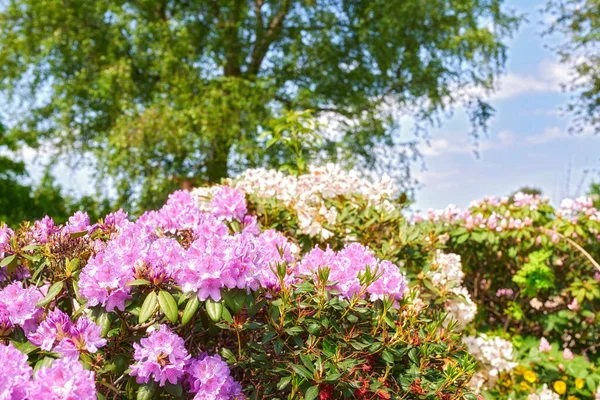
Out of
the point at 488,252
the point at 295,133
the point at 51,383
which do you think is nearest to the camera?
the point at 51,383

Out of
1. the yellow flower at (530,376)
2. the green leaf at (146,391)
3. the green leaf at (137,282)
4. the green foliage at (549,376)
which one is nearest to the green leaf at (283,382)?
the green leaf at (146,391)

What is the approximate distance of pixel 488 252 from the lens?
460 cm

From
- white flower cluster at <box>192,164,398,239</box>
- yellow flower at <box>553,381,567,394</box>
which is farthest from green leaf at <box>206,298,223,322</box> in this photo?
yellow flower at <box>553,381,567,394</box>

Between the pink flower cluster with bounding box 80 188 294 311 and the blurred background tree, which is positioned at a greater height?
the pink flower cluster with bounding box 80 188 294 311

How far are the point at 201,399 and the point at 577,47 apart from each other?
46.7ft

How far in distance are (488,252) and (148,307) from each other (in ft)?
11.2

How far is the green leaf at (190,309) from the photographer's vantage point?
175 cm

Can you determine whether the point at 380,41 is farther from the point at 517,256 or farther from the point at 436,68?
the point at 517,256

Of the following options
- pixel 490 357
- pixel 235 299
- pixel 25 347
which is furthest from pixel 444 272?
pixel 25 347

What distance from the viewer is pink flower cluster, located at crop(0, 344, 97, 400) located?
62.0 inches

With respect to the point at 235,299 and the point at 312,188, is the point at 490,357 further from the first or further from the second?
the point at 235,299

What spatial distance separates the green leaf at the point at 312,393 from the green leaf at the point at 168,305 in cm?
46

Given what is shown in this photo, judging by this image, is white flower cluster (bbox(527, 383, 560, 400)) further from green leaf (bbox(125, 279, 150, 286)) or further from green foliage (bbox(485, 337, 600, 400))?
green leaf (bbox(125, 279, 150, 286))

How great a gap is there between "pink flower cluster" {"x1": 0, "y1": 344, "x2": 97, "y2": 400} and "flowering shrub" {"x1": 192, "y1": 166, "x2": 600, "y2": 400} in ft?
5.84
